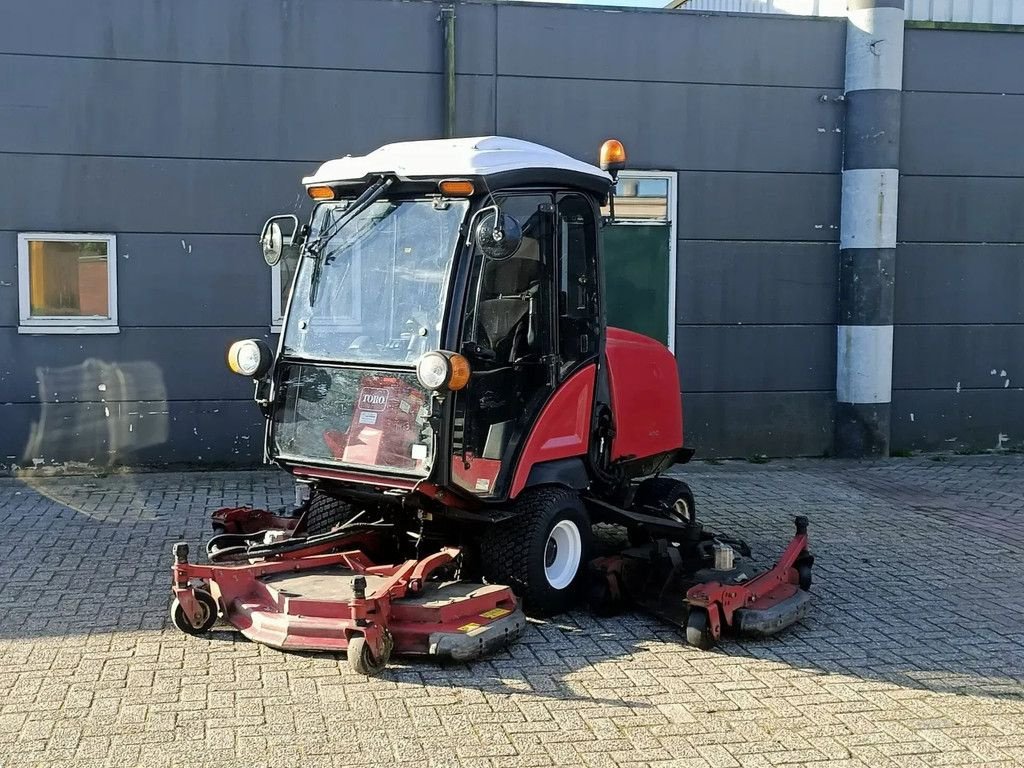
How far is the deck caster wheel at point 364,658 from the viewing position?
17.3 ft

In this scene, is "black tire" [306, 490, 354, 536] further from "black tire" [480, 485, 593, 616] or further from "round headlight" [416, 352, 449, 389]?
"round headlight" [416, 352, 449, 389]

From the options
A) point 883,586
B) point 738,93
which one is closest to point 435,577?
point 883,586

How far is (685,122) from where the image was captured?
452 inches

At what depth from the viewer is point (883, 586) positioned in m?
7.19

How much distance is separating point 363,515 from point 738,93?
22.1 ft

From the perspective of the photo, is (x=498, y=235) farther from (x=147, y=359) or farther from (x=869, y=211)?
(x=869, y=211)

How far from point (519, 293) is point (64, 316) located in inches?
228

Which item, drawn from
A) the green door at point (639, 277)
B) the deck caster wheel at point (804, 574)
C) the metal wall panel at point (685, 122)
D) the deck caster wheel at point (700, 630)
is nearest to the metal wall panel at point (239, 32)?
the metal wall panel at point (685, 122)

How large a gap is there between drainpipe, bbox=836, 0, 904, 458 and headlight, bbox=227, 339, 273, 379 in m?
7.06

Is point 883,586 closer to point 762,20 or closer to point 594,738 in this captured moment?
point 594,738

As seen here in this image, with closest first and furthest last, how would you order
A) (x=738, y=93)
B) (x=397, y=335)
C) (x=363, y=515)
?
(x=397, y=335), (x=363, y=515), (x=738, y=93)

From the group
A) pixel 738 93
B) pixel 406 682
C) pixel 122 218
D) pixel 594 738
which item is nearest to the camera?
pixel 594 738

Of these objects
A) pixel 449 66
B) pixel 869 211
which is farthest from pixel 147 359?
pixel 869 211

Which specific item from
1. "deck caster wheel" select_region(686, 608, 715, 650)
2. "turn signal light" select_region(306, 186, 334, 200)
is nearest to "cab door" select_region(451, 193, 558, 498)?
"turn signal light" select_region(306, 186, 334, 200)
